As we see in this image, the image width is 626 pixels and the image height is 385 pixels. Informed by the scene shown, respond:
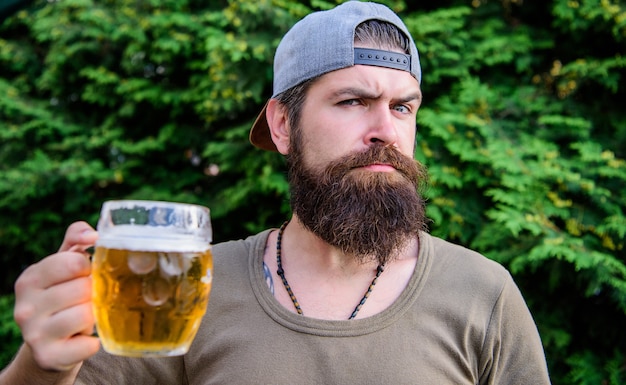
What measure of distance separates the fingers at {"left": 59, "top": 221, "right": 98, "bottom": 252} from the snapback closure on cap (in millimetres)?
1285

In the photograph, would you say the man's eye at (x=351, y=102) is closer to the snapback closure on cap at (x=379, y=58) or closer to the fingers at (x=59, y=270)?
the snapback closure on cap at (x=379, y=58)

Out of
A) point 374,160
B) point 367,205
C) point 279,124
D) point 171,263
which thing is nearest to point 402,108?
point 374,160

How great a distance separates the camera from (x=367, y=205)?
82.1 inches

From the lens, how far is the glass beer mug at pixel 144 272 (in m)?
1.11

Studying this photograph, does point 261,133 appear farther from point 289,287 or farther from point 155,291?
point 155,291

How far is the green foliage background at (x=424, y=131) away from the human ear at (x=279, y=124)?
1.60 metres

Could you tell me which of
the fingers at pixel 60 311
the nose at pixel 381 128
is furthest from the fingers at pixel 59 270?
the nose at pixel 381 128

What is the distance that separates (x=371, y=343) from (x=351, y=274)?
0.39 metres

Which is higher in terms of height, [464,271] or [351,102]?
[351,102]

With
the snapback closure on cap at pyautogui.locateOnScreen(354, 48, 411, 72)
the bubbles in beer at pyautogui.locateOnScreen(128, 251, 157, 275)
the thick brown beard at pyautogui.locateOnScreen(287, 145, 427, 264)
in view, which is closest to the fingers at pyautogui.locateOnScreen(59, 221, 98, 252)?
the bubbles in beer at pyautogui.locateOnScreen(128, 251, 157, 275)

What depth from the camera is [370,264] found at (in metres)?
2.18

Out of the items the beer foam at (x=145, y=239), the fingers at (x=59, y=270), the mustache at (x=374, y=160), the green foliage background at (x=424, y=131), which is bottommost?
the green foliage background at (x=424, y=131)

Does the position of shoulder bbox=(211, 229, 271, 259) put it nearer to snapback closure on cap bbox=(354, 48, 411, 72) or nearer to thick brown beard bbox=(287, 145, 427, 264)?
thick brown beard bbox=(287, 145, 427, 264)

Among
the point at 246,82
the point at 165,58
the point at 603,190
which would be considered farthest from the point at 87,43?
the point at 603,190
